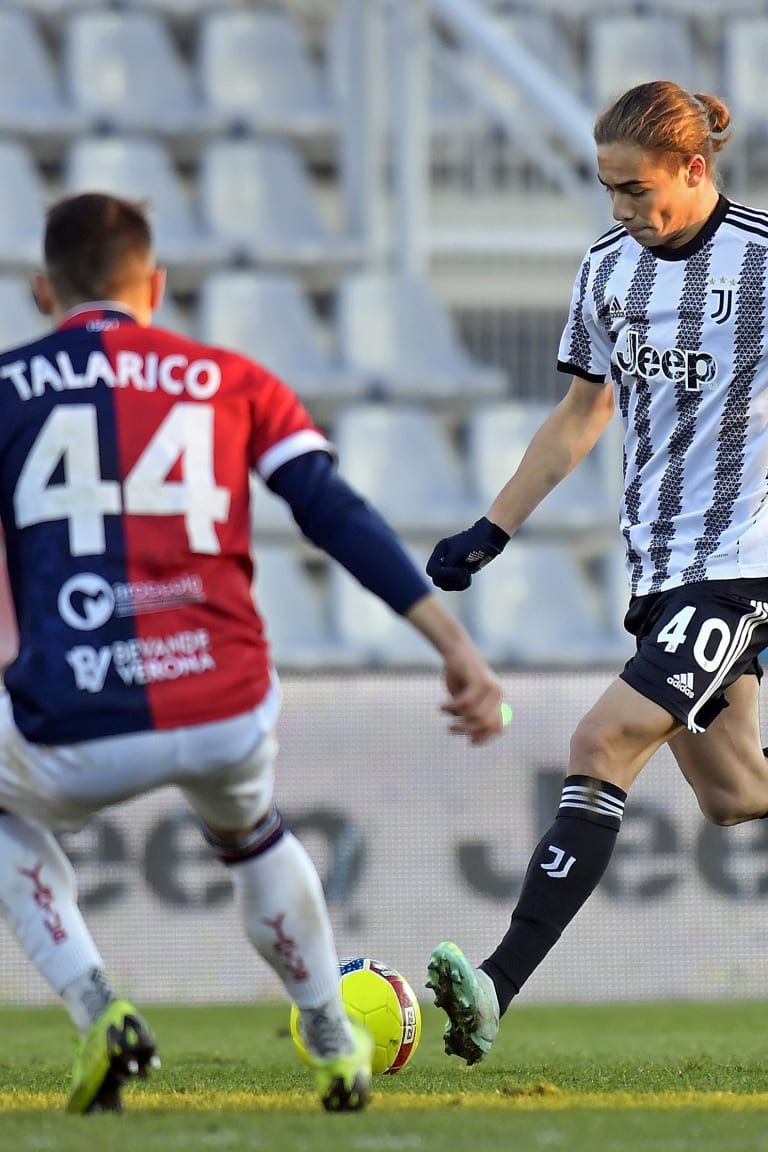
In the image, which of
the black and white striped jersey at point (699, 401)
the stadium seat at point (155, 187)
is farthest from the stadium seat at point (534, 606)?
the black and white striped jersey at point (699, 401)

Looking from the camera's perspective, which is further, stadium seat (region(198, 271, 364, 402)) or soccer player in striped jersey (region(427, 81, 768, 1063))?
stadium seat (region(198, 271, 364, 402))

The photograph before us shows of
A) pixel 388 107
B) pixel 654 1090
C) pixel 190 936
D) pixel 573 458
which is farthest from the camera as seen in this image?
pixel 388 107

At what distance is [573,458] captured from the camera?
4.68 metres

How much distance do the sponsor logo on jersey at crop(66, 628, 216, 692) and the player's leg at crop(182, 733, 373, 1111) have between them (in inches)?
7.9

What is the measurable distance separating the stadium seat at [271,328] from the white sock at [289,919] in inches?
362

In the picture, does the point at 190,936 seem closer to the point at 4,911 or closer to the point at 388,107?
the point at 4,911

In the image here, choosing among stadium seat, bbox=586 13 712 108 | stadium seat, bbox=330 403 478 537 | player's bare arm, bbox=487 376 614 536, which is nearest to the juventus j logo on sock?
player's bare arm, bbox=487 376 614 536

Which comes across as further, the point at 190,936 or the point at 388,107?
the point at 388,107

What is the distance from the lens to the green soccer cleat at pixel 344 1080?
11.1 feet

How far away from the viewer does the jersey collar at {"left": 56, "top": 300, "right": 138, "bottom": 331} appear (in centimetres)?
333

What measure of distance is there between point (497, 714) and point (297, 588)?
839cm

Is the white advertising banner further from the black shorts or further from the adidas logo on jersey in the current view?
the adidas logo on jersey

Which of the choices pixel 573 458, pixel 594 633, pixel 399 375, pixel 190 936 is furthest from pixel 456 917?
pixel 399 375

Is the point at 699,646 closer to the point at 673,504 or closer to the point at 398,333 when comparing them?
the point at 673,504
